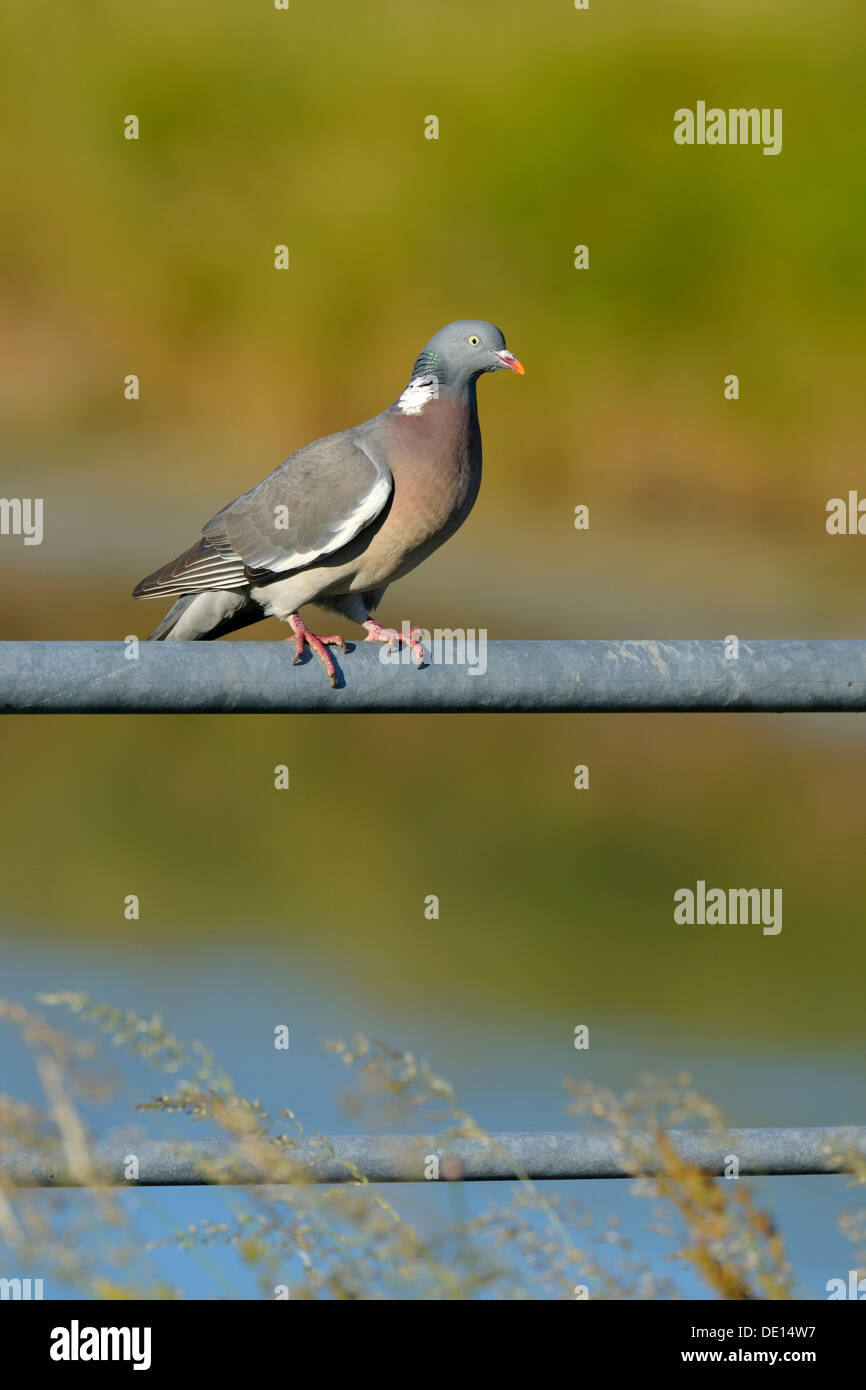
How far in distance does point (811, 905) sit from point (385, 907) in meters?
1.63

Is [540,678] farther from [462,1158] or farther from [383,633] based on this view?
[383,633]

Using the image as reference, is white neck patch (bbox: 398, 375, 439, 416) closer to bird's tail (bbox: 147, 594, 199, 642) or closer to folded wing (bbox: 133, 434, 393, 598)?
folded wing (bbox: 133, 434, 393, 598)

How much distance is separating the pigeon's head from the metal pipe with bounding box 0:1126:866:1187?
1.89 m

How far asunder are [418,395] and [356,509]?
0.34m

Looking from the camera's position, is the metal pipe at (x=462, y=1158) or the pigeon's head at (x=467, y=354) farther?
the pigeon's head at (x=467, y=354)

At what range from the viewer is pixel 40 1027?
1.52m

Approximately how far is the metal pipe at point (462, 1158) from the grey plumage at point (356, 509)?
1498mm

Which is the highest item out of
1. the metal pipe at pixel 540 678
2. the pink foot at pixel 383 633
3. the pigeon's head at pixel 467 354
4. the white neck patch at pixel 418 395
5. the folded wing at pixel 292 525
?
the pigeon's head at pixel 467 354

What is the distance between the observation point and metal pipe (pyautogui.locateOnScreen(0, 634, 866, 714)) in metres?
1.51

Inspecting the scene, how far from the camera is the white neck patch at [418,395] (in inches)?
131

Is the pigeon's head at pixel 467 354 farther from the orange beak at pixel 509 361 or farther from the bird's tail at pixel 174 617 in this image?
the bird's tail at pixel 174 617

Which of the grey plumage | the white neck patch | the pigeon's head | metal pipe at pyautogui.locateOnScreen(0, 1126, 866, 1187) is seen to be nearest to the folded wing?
the grey plumage

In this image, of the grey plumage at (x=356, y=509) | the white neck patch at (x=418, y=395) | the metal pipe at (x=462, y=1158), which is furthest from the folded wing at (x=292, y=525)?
the metal pipe at (x=462, y=1158)

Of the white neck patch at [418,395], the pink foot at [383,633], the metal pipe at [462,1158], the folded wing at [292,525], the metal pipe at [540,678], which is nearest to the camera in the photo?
the metal pipe at [540,678]
